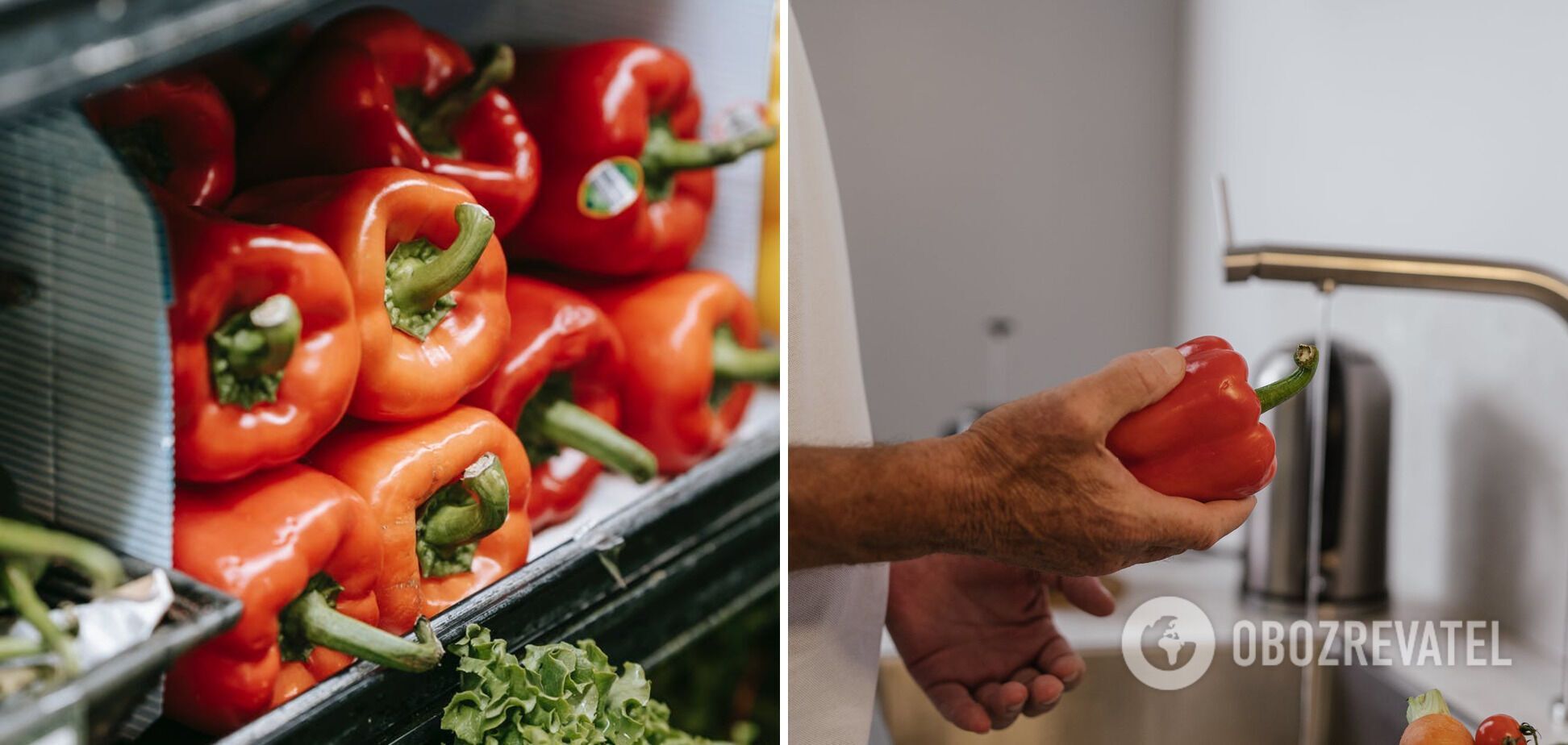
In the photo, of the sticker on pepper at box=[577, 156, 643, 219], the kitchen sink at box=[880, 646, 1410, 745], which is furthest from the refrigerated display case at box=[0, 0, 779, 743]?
the kitchen sink at box=[880, 646, 1410, 745]

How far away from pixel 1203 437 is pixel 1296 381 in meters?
0.10

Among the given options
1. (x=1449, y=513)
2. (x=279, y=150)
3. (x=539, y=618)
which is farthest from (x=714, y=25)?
(x=1449, y=513)

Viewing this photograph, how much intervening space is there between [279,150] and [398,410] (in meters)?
0.17

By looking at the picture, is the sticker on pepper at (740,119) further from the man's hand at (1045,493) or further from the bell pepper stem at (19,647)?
the bell pepper stem at (19,647)

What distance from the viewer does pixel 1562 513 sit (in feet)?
3.31

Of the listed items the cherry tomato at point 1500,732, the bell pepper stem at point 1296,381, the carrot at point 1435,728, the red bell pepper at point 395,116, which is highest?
the red bell pepper at point 395,116

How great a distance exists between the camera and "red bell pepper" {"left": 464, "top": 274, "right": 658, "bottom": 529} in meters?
0.75

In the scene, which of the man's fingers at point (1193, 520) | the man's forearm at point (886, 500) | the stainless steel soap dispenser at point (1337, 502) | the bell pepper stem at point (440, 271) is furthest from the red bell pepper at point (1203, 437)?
the bell pepper stem at point (440, 271)

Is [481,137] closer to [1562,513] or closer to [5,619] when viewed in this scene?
[5,619]

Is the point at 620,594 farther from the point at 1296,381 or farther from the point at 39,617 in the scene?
the point at 1296,381

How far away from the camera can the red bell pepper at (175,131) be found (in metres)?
0.52

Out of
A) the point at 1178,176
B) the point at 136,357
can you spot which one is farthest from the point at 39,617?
the point at 1178,176

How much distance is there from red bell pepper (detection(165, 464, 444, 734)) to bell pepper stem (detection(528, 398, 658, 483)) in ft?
0.59

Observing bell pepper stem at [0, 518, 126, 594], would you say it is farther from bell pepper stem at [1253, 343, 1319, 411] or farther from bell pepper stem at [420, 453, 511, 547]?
bell pepper stem at [1253, 343, 1319, 411]
